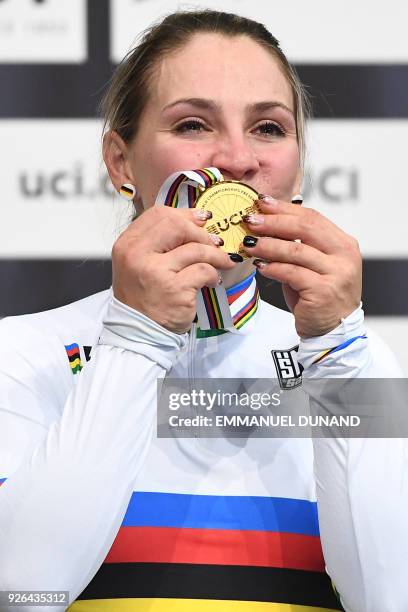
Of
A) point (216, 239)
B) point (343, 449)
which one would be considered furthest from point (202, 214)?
point (343, 449)

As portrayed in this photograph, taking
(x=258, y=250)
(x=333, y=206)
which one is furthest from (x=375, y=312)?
(x=258, y=250)

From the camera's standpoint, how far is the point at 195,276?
124 centimetres

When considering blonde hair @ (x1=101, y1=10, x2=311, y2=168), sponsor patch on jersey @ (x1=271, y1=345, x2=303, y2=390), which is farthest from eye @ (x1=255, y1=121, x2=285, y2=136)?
sponsor patch on jersey @ (x1=271, y1=345, x2=303, y2=390)

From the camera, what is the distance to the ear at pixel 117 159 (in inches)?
65.8

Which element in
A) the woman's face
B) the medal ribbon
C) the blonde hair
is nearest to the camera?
the medal ribbon

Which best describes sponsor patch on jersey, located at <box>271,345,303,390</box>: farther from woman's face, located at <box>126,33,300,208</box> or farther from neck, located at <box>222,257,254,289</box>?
woman's face, located at <box>126,33,300,208</box>

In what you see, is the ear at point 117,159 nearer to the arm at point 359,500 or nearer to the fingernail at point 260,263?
the fingernail at point 260,263

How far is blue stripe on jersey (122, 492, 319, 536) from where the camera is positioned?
138 centimetres

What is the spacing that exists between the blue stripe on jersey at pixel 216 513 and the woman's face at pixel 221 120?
463 mm

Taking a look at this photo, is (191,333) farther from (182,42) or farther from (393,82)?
(393,82)

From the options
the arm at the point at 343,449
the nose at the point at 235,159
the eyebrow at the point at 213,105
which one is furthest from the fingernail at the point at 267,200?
the eyebrow at the point at 213,105

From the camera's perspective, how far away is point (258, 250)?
1.29 meters

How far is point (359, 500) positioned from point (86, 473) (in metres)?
0.36

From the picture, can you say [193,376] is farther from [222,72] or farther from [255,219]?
[222,72]
